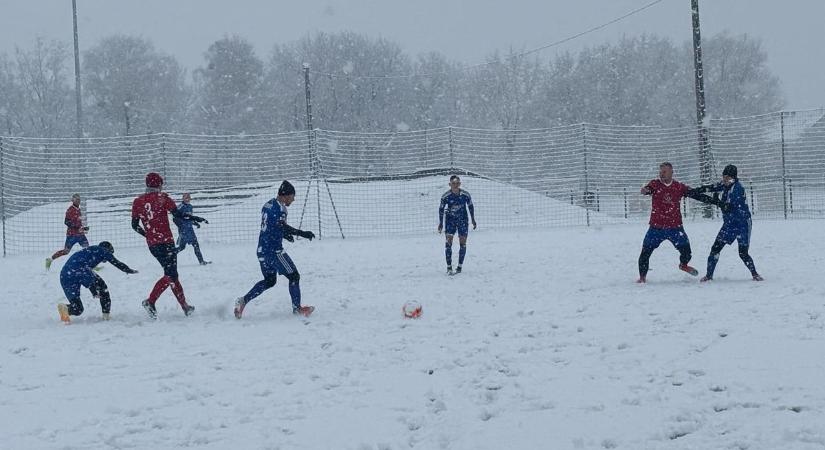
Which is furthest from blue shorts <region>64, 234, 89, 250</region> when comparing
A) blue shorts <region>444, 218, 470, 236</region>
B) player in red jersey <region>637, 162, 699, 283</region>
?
player in red jersey <region>637, 162, 699, 283</region>

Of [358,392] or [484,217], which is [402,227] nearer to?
[484,217]

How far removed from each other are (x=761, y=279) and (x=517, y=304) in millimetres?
3503

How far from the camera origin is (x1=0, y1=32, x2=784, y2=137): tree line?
51000mm

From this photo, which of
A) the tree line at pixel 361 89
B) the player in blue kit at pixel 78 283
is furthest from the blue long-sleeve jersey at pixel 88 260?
the tree line at pixel 361 89

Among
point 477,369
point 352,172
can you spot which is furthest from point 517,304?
point 352,172

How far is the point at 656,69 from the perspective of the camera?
186ft

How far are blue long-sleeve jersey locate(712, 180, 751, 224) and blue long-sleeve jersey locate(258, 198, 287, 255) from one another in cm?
586

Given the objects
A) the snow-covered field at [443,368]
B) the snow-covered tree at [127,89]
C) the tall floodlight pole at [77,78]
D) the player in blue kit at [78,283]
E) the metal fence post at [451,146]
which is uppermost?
the snow-covered tree at [127,89]

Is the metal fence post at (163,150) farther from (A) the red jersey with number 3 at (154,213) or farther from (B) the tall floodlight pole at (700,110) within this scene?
(B) the tall floodlight pole at (700,110)

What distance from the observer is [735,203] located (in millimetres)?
10258

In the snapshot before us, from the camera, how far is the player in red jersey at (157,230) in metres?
9.17

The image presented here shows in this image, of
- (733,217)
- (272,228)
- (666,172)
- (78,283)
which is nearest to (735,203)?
(733,217)

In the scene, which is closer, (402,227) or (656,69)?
(402,227)

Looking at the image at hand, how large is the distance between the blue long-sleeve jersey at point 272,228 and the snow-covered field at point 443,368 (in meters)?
0.84
